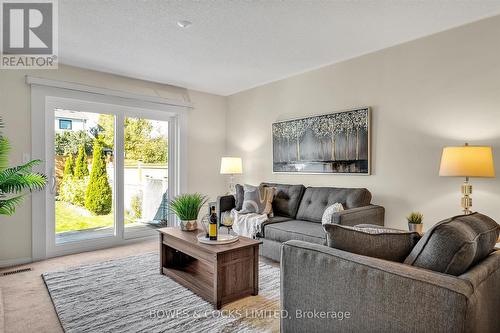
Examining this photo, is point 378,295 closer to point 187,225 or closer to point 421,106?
point 187,225

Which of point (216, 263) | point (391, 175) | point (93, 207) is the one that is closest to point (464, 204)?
point (391, 175)

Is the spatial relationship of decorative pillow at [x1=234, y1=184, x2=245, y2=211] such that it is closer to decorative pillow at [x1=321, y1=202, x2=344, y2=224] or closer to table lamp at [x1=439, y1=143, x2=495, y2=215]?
decorative pillow at [x1=321, y1=202, x2=344, y2=224]

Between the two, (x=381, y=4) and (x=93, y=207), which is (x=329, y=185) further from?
(x=93, y=207)

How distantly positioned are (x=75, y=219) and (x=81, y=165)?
72cm

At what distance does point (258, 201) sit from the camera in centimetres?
377

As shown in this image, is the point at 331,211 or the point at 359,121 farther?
the point at 359,121

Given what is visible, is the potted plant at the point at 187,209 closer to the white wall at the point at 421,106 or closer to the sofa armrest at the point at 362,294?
the sofa armrest at the point at 362,294

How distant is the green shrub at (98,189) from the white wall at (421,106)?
2.81 metres

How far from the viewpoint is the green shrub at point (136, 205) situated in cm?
435

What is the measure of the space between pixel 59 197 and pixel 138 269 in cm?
154

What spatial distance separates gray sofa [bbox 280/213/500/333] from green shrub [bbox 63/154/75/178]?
342cm

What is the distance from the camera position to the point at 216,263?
7.39ft

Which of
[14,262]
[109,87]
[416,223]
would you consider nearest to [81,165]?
[109,87]

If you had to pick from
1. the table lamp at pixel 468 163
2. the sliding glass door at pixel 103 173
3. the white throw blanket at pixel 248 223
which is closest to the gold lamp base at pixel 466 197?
the table lamp at pixel 468 163
